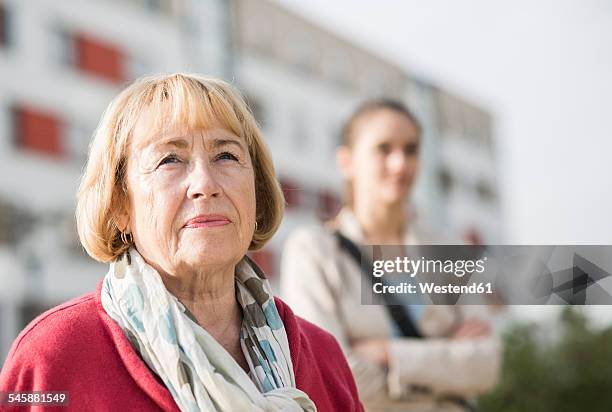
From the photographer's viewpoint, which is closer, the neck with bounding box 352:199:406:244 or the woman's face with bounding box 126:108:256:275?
the woman's face with bounding box 126:108:256:275

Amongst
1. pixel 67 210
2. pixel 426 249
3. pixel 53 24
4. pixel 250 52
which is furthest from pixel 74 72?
pixel 426 249

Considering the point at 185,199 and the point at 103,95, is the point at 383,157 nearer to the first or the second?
the point at 185,199

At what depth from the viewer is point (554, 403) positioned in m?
21.5

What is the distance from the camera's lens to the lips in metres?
1.29

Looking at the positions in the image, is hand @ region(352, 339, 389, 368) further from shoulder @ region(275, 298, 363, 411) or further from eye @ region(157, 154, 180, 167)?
eye @ region(157, 154, 180, 167)

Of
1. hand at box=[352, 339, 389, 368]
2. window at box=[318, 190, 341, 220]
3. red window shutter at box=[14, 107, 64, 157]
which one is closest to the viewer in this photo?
hand at box=[352, 339, 389, 368]

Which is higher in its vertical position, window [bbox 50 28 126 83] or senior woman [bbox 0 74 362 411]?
window [bbox 50 28 126 83]

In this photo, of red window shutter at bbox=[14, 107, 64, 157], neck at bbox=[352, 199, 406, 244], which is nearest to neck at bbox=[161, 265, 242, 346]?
neck at bbox=[352, 199, 406, 244]

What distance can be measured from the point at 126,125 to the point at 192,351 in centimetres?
32

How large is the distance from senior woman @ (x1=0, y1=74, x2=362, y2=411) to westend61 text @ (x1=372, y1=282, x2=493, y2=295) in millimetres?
512

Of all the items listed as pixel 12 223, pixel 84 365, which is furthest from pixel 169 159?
pixel 12 223

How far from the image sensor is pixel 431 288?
6.76ft

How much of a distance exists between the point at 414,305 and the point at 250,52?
48.3 feet

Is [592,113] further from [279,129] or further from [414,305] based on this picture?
[279,129]
